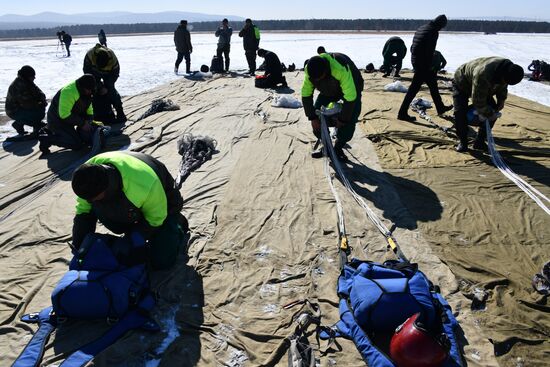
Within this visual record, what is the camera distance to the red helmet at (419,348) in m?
1.96

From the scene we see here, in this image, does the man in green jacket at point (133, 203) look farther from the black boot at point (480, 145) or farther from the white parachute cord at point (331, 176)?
the black boot at point (480, 145)

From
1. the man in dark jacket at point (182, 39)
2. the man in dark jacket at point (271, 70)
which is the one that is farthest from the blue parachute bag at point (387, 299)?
the man in dark jacket at point (182, 39)

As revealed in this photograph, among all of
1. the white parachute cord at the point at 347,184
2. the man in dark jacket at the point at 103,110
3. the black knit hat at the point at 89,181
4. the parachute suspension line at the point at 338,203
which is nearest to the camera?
the black knit hat at the point at 89,181

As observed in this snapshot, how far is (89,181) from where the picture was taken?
2307 mm

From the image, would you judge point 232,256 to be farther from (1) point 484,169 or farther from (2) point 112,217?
(1) point 484,169

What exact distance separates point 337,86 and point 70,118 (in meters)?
3.57

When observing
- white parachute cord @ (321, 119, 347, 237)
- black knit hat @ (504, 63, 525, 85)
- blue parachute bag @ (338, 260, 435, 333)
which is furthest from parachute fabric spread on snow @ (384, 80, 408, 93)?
blue parachute bag @ (338, 260, 435, 333)

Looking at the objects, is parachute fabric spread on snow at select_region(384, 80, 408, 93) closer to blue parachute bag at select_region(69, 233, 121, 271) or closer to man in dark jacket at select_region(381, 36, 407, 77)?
man in dark jacket at select_region(381, 36, 407, 77)

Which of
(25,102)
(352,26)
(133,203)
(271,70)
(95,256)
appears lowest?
(95,256)

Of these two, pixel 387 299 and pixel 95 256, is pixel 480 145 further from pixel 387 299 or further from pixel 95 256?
pixel 95 256

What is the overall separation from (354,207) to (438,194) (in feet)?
3.24

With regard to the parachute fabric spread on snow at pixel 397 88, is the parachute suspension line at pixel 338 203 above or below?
below

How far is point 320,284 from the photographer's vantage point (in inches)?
110

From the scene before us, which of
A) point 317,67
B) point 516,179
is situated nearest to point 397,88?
point 516,179
